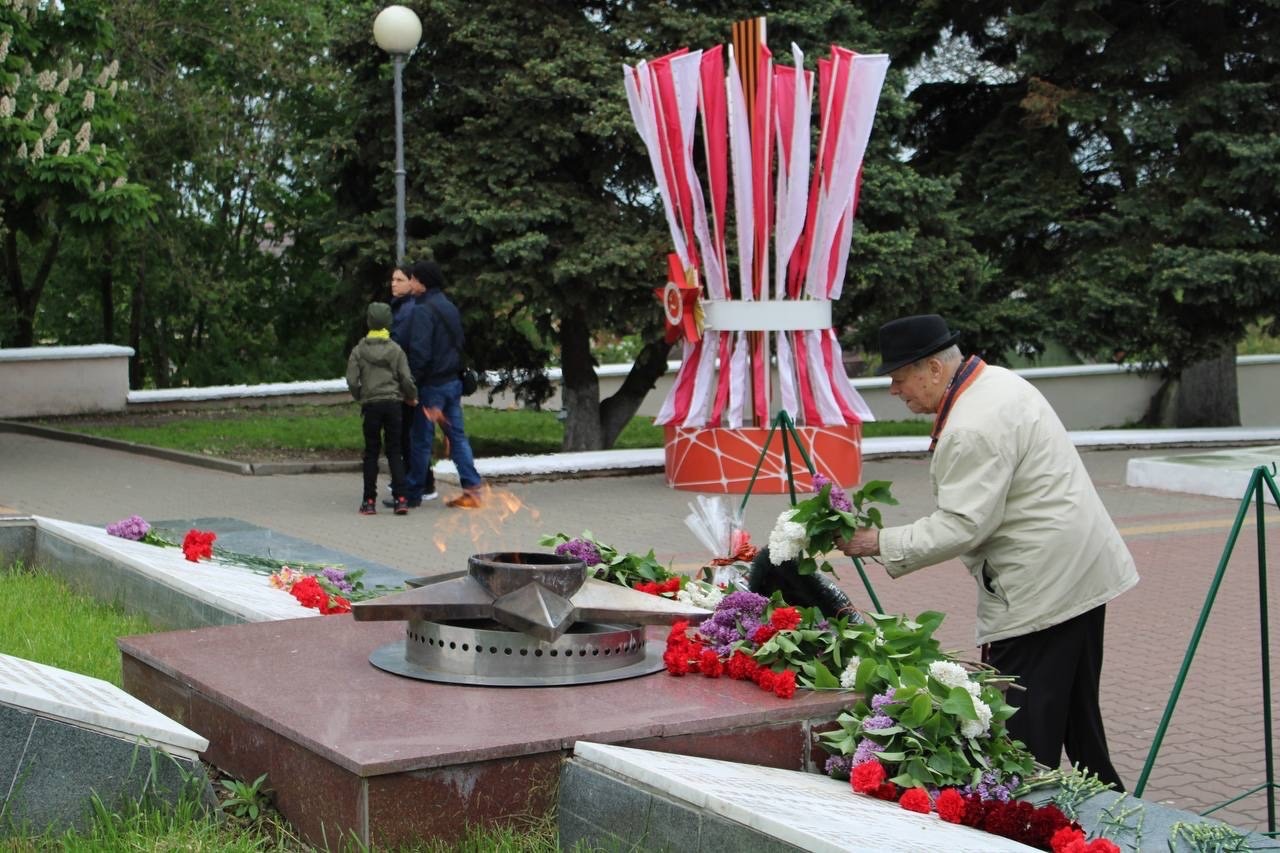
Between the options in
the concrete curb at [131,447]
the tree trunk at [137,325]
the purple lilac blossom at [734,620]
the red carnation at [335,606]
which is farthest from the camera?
the tree trunk at [137,325]

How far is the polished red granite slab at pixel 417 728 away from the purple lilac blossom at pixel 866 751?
30 centimetres

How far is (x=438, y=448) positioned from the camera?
18.1 meters

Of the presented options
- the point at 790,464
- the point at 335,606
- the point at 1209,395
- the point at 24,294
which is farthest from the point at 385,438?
the point at 1209,395

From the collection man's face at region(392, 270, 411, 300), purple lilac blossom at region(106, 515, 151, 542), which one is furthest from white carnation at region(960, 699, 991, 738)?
man's face at region(392, 270, 411, 300)

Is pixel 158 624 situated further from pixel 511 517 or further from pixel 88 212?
pixel 88 212

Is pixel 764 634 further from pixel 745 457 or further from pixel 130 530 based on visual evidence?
pixel 745 457

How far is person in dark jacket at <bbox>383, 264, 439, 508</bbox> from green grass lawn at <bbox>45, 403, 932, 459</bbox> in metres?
4.49

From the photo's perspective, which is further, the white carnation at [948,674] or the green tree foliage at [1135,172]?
the green tree foliage at [1135,172]

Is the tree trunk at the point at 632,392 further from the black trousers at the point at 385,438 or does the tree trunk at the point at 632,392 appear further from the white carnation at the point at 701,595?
the white carnation at the point at 701,595

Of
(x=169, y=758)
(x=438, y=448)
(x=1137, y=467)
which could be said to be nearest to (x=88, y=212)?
(x=438, y=448)

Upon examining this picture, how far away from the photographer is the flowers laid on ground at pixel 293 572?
698 centimetres

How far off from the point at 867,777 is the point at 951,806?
29cm

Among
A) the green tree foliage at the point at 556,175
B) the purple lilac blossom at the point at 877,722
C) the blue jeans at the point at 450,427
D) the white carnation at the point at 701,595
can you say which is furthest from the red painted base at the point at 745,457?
the purple lilac blossom at the point at 877,722

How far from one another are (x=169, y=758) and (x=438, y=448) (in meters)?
13.8
